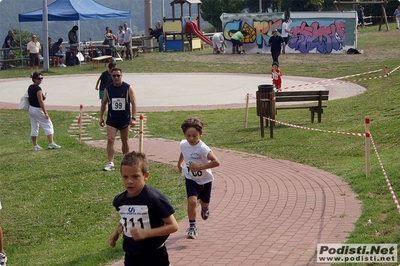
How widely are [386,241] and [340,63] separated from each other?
93.1 feet

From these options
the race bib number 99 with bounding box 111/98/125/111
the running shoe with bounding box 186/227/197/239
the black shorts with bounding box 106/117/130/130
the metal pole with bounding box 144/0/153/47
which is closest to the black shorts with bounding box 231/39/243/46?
the metal pole with bounding box 144/0/153/47

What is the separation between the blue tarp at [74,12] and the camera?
3825 centimetres

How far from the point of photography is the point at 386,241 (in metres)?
7.43

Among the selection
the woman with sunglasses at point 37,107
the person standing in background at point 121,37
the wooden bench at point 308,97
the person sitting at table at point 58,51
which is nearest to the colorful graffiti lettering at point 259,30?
the person standing in background at point 121,37

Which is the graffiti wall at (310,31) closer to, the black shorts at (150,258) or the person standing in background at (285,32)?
the person standing in background at (285,32)

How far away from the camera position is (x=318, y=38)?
41.2 metres

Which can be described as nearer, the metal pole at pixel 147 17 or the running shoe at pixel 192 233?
the running shoe at pixel 192 233

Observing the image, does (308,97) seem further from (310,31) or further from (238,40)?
(238,40)

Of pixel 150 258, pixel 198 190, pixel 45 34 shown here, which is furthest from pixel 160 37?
pixel 150 258

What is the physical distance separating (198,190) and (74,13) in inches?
1226

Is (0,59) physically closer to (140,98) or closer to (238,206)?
(140,98)

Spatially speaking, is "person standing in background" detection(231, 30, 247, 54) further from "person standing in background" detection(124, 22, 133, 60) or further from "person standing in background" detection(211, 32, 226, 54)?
"person standing in background" detection(124, 22, 133, 60)

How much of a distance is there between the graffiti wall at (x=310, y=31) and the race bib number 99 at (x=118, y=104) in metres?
29.5

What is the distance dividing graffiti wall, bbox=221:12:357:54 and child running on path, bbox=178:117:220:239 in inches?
1308
